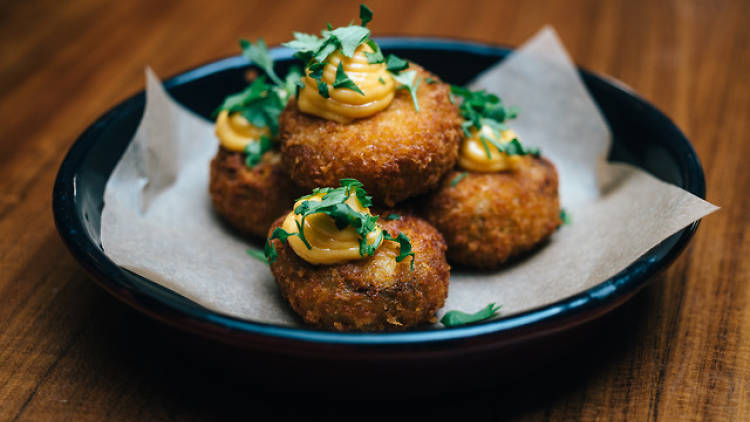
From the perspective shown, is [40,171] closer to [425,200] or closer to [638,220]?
[425,200]

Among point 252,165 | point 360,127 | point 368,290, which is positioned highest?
point 360,127

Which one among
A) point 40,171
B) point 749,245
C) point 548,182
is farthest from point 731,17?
point 40,171

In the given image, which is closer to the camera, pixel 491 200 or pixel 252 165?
pixel 491 200

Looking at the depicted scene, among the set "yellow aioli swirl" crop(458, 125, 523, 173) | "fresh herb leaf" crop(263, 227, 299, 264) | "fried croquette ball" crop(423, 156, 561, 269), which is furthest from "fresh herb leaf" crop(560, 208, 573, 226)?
"fresh herb leaf" crop(263, 227, 299, 264)

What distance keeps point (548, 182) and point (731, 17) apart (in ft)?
7.83

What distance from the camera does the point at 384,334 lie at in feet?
4.89

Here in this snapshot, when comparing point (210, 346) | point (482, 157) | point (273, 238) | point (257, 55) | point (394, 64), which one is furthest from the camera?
point (257, 55)

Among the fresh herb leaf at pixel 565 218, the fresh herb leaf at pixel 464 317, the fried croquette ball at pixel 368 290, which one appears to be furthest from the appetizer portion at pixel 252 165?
the fresh herb leaf at pixel 565 218

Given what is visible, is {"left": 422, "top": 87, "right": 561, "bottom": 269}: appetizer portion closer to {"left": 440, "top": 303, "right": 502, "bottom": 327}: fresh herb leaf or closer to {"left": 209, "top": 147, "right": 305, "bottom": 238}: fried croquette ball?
{"left": 440, "top": 303, "right": 502, "bottom": 327}: fresh herb leaf

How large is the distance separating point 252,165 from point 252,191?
0.30 feet

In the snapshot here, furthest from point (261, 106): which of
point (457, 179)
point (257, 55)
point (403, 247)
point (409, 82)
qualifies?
point (403, 247)

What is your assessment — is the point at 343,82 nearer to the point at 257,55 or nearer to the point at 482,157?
the point at 482,157

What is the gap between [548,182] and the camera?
7.62 feet

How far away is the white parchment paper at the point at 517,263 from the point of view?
2.03 m
